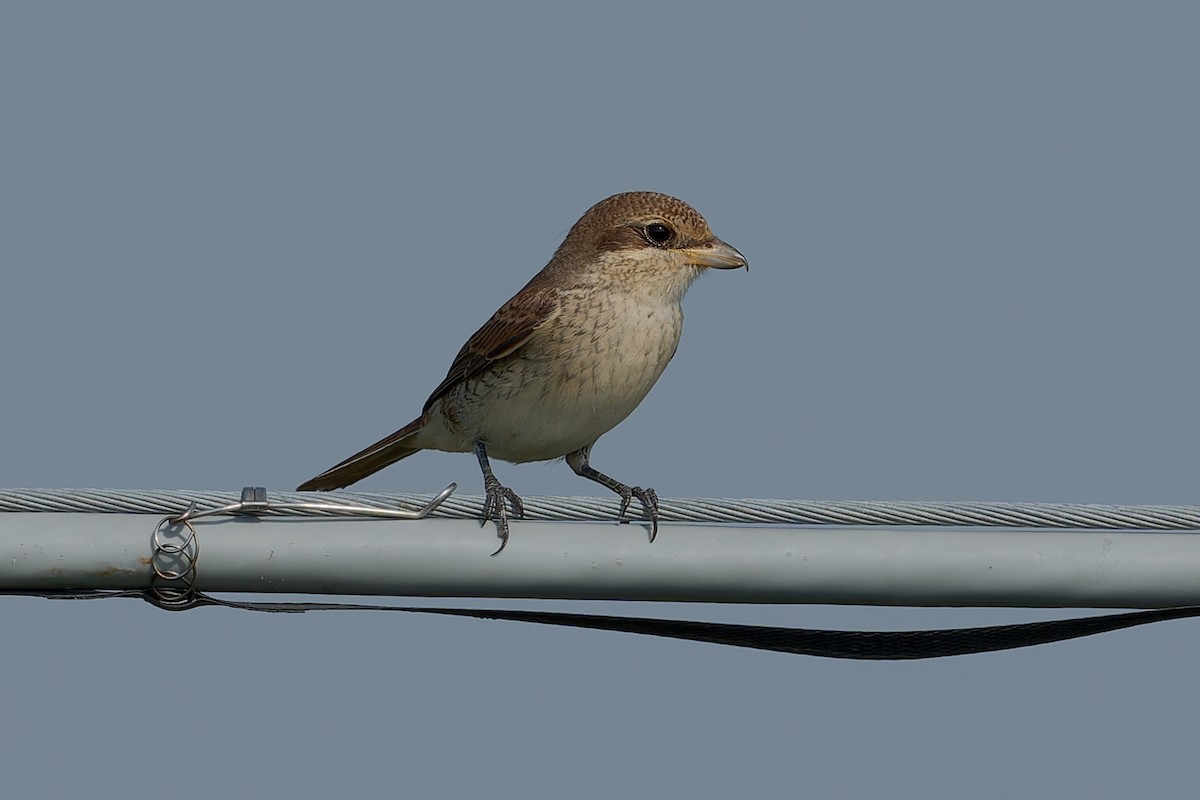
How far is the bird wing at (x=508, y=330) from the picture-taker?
20.1ft

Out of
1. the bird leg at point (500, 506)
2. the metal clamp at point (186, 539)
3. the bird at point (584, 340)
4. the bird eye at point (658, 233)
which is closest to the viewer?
the metal clamp at point (186, 539)

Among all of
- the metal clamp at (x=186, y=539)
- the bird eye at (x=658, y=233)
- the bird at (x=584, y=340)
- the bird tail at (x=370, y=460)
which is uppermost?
the bird eye at (x=658, y=233)

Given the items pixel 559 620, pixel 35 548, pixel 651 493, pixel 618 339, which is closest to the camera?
pixel 35 548

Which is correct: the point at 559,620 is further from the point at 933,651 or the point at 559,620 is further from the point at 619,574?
the point at 933,651

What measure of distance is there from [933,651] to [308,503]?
1832 millimetres

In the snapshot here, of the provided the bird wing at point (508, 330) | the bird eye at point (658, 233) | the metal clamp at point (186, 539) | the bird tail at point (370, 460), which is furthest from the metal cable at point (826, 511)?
the bird tail at point (370, 460)

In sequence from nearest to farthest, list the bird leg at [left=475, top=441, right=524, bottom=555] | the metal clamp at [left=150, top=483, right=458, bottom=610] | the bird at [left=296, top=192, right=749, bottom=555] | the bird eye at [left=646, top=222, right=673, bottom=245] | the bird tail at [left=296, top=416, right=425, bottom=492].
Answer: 1. the metal clamp at [left=150, top=483, right=458, bottom=610]
2. the bird leg at [left=475, top=441, right=524, bottom=555]
3. the bird at [left=296, top=192, right=749, bottom=555]
4. the bird eye at [left=646, top=222, right=673, bottom=245]
5. the bird tail at [left=296, top=416, right=425, bottom=492]

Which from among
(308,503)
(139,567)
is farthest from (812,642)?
(139,567)

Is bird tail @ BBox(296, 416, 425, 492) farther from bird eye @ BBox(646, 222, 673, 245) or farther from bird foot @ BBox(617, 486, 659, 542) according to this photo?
bird foot @ BBox(617, 486, 659, 542)

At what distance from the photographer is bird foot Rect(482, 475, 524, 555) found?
14.5 feet

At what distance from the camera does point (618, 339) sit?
602 cm

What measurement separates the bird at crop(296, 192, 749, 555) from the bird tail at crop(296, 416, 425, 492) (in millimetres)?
250

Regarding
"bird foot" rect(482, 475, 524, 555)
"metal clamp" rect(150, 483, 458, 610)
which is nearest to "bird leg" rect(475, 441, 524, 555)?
"bird foot" rect(482, 475, 524, 555)

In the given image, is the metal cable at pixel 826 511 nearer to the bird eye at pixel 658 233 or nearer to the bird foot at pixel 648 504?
the bird foot at pixel 648 504
